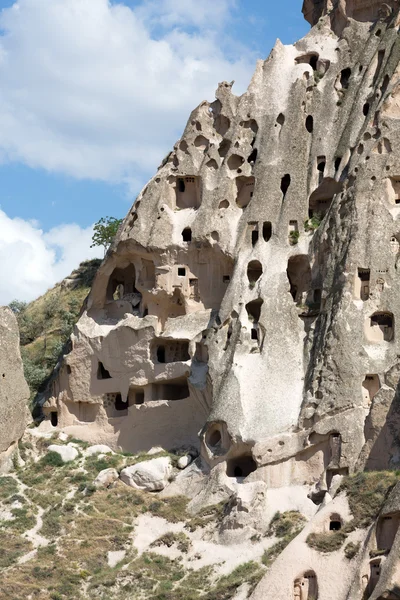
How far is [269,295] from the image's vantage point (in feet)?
150

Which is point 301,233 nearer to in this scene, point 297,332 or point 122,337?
point 297,332

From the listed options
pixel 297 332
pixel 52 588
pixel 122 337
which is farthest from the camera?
pixel 122 337

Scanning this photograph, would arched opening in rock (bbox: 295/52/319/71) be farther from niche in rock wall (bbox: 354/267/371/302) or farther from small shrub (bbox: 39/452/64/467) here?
small shrub (bbox: 39/452/64/467)

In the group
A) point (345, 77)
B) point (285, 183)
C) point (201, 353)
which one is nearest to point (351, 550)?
point (201, 353)

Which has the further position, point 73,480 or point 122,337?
Answer: point 122,337

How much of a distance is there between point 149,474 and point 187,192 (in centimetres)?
1313

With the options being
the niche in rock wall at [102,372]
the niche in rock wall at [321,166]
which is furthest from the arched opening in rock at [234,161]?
the niche in rock wall at [102,372]

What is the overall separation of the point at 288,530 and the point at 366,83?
66.0 ft

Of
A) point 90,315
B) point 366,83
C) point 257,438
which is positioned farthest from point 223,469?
point 366,83

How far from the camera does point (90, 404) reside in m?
50.2

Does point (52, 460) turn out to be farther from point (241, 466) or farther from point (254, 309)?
point (254, 309)

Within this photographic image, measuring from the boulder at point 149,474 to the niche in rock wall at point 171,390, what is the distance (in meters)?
4.38

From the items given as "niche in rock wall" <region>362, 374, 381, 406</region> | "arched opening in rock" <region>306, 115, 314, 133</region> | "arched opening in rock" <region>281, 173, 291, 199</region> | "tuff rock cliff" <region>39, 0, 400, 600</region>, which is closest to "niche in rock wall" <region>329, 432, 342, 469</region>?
"tuff rock cliff" <region>39, 0, 400, 600</region>

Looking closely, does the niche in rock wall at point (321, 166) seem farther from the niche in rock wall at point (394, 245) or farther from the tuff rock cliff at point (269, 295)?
the niche in rock wall at point (394, 245)
